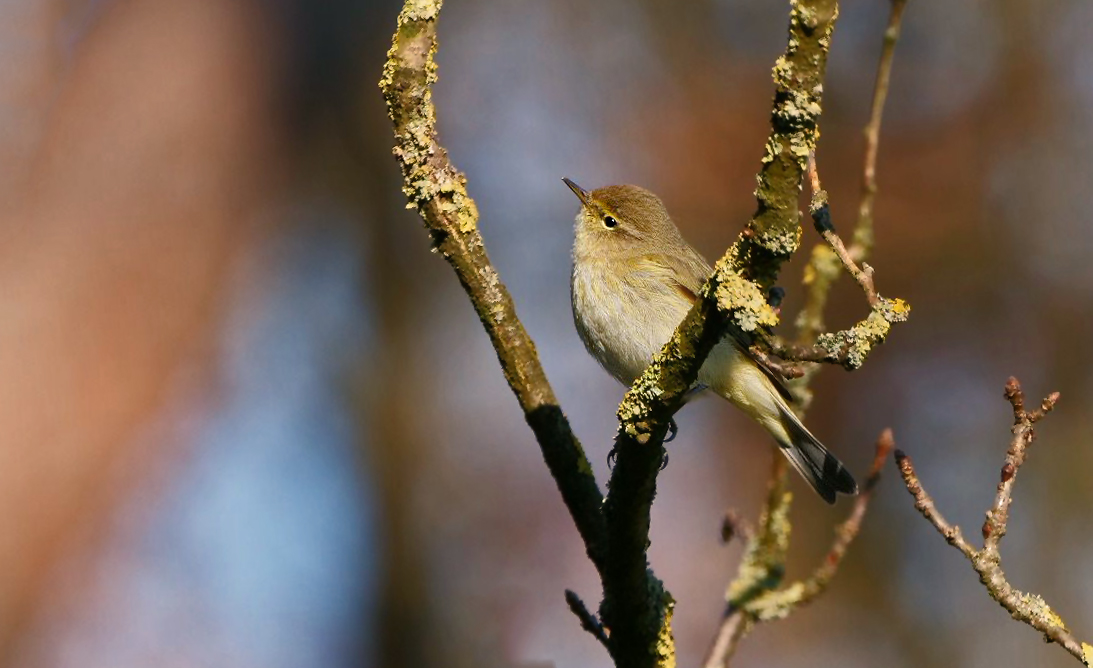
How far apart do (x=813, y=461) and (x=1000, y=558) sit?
1.70 meters

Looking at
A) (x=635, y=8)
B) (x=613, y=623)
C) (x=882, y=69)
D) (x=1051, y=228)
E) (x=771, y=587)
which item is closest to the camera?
(x=613, y=623)

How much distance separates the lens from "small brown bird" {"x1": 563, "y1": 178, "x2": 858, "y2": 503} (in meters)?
3.93

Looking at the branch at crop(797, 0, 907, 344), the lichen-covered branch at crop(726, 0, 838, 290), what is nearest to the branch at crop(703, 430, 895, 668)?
the branch at crop(797, 0, 907, 344)

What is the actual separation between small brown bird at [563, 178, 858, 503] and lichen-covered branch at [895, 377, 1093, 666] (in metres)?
1.42

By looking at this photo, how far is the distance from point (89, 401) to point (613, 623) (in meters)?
4.53

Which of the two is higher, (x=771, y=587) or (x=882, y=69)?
(x=882, y=69)

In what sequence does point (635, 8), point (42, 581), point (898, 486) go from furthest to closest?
point (635, 8), point (898, 486), point (42, 581)

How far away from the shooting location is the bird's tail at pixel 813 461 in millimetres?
3990

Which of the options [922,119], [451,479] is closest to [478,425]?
[451,479]

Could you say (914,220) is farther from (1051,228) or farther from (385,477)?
(385,477)

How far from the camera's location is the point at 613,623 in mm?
2396

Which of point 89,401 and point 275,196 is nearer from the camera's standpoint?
point 89,401

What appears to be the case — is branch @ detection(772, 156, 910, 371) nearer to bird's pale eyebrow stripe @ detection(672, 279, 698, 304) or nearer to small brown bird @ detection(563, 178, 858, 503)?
small brown bird @ detection(563, 178, 858, 503)

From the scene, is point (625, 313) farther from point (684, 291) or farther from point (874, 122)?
point (874, 122)
